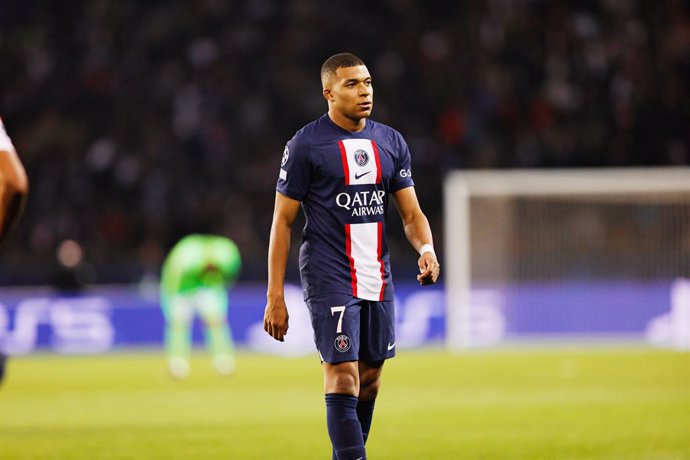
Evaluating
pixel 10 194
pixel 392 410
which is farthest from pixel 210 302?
pixel 10 194

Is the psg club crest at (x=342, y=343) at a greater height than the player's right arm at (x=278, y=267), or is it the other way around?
the player's right arm at (x=278, y=267)

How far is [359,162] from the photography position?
6441mm

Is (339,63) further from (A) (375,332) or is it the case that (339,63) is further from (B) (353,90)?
(A) (375,332)

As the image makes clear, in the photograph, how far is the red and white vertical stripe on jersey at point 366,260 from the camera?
21.1ft

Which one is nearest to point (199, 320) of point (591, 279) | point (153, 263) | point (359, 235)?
point (153, 263)

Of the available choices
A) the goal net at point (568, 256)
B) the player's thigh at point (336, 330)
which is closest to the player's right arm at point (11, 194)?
the player's thigh at point (336, 330)

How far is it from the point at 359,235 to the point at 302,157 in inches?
18.9

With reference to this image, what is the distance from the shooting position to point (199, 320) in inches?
899

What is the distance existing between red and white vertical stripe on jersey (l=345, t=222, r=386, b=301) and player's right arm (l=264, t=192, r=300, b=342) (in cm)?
31

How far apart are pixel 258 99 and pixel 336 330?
1959 centimetres

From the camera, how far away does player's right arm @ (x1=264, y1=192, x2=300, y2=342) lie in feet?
20.4

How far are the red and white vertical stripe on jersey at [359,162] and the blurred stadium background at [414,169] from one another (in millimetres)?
8740

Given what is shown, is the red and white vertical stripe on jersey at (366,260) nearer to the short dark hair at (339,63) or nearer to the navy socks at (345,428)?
the navy socks at (345,428)

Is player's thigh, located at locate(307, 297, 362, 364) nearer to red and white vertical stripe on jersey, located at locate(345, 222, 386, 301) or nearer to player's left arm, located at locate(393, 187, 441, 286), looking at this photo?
red and white vertical stripe on jersey, located at locate(345, 222, 386, 301)
